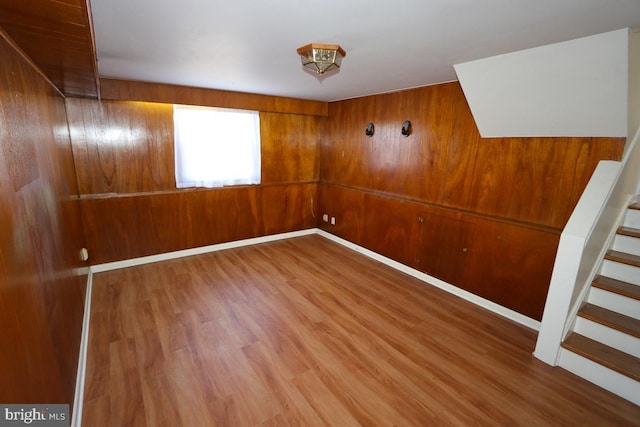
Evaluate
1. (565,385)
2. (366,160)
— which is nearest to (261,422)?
(565,385)

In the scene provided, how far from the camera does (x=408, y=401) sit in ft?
5.80

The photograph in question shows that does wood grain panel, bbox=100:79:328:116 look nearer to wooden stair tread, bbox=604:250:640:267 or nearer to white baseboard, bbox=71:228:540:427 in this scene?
white baseboard, bbox=71:228:540:427

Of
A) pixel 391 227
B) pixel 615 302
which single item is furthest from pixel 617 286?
pixel 391 227

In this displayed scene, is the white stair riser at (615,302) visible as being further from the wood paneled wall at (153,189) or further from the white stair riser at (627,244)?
the wood paneled wall at (153,189)

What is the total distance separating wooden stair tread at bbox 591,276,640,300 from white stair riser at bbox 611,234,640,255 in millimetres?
283

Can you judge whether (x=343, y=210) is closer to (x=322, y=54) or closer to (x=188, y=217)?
(x=188, y=217)

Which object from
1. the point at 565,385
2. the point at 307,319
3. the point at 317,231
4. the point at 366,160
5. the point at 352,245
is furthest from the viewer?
the point at 317,231

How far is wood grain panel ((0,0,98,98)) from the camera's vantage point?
90 centimetres

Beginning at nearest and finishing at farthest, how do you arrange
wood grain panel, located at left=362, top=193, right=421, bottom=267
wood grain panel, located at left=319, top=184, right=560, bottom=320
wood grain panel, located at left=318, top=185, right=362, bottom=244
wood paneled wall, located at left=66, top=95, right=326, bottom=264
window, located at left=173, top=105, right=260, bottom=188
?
wood grain panel, located at left=319, top=184, right=560, bottom=320
wood paneled wall, located at left=66, top=95, right=326, bottom=264
wood grain panel, located at left=362, top=193, right=421, bottom=267
window, located at left=173, top=105, right=260, bottom=188
wood grain panel, located at left=318, top=185, right=362, bottom=244

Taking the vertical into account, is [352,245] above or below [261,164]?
below

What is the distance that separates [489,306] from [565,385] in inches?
36.2

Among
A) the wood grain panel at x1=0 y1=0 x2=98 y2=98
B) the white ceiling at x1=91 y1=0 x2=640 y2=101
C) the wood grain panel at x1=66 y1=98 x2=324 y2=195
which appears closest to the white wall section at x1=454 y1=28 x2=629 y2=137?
the white ceiling at x1=91 y1=0 x2=640 y2=101

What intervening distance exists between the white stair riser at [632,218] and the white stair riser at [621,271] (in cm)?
44

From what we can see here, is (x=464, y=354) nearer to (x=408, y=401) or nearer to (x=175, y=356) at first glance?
(x=408, y=401)
